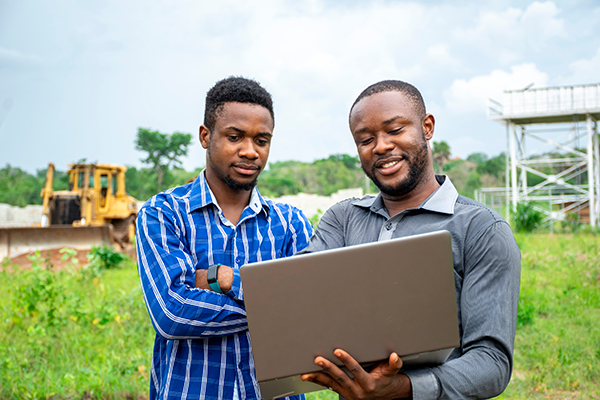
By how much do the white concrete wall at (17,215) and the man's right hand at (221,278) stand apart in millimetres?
30765

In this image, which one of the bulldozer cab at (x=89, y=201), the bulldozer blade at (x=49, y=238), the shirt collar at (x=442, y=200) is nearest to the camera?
the shirt collar at (x=442, y=200)

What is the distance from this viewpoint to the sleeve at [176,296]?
1.73 m

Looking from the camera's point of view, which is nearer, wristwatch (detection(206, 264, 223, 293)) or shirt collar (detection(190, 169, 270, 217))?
wristwatch (detection(206, 264, 223, 293))

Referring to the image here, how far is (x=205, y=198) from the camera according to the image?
1.99 metres

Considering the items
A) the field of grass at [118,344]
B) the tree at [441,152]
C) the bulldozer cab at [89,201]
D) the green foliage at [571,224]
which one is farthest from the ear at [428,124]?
the tree at [441,152]

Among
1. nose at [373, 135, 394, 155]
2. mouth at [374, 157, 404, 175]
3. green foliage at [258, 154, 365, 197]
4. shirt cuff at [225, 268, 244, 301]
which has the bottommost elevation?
shirt cuff at [225, 268, 244, 301]

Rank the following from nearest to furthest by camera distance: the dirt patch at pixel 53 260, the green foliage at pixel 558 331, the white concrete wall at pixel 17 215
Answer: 1. the green foliage at pixel 558 331
2. the dirt patch at pixel 53 260
3. the white concrete wall at pixel 17 215

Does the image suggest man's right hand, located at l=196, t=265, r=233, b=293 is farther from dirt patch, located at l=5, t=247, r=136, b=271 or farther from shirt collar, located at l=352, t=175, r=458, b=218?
dirt patch, located at l=5, t=247, r=136, b=271

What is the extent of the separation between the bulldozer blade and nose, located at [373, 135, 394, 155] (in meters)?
9.53

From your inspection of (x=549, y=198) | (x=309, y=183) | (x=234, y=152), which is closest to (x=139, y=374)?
(x=234, y=152)

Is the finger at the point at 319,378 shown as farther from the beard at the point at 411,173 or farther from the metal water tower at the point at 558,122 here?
the metal water tower at the point at 558,122

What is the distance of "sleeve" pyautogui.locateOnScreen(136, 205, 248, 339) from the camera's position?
5.67 ft

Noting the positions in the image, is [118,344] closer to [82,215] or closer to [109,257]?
[109,257]

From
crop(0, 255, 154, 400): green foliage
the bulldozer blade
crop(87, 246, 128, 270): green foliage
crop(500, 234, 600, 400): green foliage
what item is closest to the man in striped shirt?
crop(0, 255, 154, 400): green foliage
